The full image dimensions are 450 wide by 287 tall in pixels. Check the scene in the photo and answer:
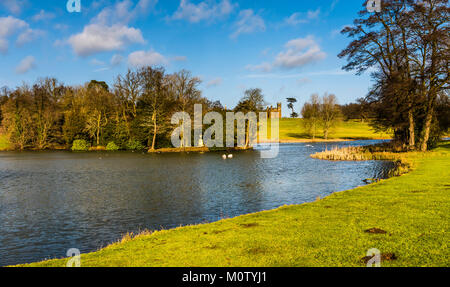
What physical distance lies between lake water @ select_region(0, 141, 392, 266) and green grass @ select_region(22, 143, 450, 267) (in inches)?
159

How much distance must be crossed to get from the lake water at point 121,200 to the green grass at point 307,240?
13.3ft

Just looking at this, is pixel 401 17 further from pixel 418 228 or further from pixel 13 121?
pixel 13 121

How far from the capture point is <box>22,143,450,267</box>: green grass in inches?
307

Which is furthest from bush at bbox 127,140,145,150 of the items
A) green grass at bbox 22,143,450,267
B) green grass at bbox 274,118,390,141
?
green grass at bbox 22,143,450,267

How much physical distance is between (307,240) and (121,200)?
15181 mm

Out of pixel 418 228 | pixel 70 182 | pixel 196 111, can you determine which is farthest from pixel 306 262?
pixel 196 111

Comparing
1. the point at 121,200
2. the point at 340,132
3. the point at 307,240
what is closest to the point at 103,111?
the point at 121,200

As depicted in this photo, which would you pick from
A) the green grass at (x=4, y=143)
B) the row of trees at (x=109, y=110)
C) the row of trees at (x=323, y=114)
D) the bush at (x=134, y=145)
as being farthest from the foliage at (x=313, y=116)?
the green grass at (x=4, y=143)

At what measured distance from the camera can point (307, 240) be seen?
9133mm

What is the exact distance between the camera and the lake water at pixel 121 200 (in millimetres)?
13925

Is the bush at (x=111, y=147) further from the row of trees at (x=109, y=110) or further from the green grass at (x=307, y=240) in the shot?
the green grass at (x=307, y=240)

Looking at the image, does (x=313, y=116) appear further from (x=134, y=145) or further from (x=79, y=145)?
(x=79, y=145)
